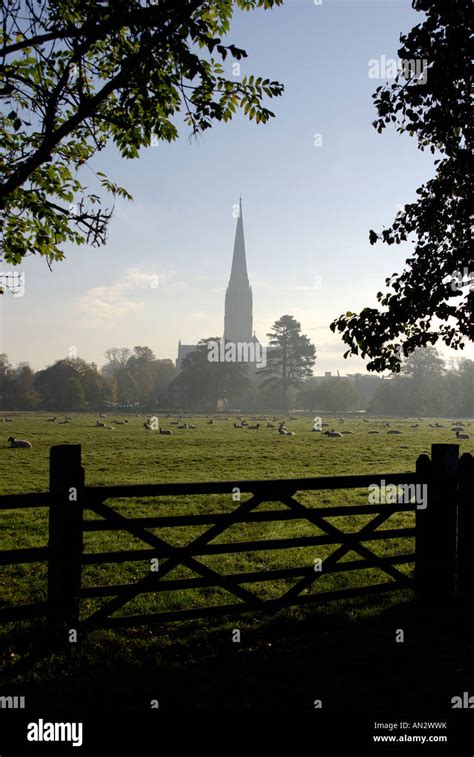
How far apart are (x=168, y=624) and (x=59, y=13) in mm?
9068

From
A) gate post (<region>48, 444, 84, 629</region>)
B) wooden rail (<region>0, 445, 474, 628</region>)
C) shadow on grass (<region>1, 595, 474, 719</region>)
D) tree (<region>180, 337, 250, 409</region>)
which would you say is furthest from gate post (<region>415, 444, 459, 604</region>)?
tree (<region>180, 337, 250, 409</region>)

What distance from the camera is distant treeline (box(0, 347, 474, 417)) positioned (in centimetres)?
9250

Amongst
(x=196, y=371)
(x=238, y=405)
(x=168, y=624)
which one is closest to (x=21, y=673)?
(x=168, y=624)

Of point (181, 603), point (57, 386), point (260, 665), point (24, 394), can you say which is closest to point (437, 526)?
point (260, 665)

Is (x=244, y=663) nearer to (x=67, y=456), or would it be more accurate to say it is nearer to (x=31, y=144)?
(x=67, y=456)

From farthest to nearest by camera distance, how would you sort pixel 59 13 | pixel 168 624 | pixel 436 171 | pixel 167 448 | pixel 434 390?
pixel 434 390 → pixel 167 448 → pixel 436 171 → pixel 59 13 → pixel 168 624

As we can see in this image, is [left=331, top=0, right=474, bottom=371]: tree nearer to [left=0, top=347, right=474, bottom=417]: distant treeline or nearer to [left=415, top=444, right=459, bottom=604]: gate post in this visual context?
[left=415, top=444, right=459, bottom=604]: gate post

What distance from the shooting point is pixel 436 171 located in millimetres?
10852

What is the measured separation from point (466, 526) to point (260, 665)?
12.0 ft

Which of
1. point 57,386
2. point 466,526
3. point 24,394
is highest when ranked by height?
point 57,386

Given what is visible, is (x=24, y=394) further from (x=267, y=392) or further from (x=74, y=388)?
(x=267, y=392)

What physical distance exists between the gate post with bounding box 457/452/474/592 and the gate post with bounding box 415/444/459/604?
13cm

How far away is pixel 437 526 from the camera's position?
708cm

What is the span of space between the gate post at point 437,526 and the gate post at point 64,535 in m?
4.68
